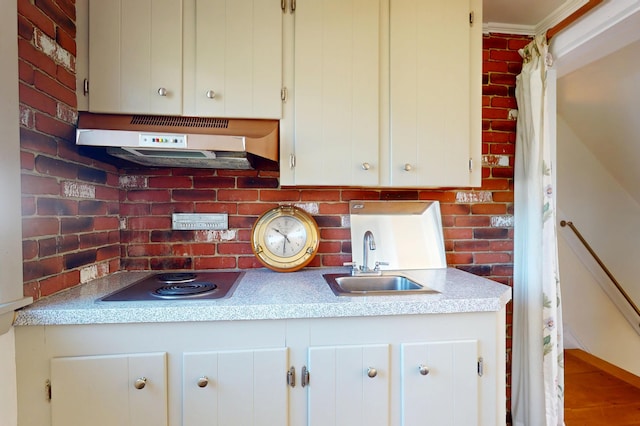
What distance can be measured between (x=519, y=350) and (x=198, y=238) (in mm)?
1981

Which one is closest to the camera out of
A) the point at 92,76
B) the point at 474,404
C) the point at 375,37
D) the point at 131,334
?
the point at 131,334

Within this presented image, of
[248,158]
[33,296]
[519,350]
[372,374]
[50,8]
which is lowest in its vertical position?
[519,350]

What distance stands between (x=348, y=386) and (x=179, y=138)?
1142 mm

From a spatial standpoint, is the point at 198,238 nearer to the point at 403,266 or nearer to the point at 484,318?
the point at 403,266

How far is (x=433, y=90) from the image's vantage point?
138 cm

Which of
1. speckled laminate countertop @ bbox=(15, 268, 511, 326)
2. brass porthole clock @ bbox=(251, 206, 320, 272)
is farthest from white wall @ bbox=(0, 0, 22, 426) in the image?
brass porthole clock @ bbox=(251, 206, 320, 272)

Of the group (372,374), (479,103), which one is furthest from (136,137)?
(479,103)

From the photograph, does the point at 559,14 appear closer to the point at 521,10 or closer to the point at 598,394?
the point at 521,10

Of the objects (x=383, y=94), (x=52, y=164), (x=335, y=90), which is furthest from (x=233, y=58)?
(x=52, y=164)

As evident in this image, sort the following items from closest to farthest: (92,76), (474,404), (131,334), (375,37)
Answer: (131,334), (474,404), (92,76), (375,37)

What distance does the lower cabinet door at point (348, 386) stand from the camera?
1028 mm

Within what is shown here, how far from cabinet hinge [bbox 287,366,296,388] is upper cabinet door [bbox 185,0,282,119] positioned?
1066 mm

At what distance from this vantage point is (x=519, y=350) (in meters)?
1.67

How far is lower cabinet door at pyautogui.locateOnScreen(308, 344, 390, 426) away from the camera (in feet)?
3.37
